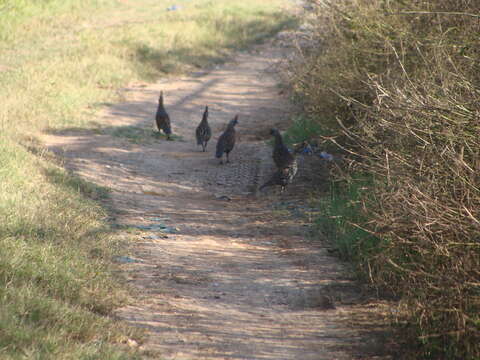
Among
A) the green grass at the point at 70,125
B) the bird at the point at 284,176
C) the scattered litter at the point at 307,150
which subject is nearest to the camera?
the green grass at the point at 70,125

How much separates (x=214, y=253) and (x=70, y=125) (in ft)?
21.1

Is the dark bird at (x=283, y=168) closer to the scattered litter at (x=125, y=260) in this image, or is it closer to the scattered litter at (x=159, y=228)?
the scattered litter at (x=159, y=228)

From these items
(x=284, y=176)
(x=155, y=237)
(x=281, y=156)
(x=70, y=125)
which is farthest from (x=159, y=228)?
(x=70, y=125)

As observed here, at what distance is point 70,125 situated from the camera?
40.4 ft

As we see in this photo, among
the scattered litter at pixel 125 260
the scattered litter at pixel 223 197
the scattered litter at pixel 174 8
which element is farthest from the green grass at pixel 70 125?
the scattered litter at pixel 223 197

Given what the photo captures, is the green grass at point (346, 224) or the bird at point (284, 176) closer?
the green grass at point (346, 224)

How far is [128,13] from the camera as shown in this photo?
26.7 meters

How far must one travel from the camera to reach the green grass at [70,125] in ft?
14.6

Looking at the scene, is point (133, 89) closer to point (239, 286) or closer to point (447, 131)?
point (239, 286)

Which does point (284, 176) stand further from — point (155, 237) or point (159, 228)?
point (155, 237)

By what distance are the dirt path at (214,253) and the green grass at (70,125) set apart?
0.36 meters

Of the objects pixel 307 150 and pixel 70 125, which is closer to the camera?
pixel 307 150

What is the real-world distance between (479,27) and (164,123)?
702 centimetres

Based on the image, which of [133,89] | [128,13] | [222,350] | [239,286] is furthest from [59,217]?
[128,13]
